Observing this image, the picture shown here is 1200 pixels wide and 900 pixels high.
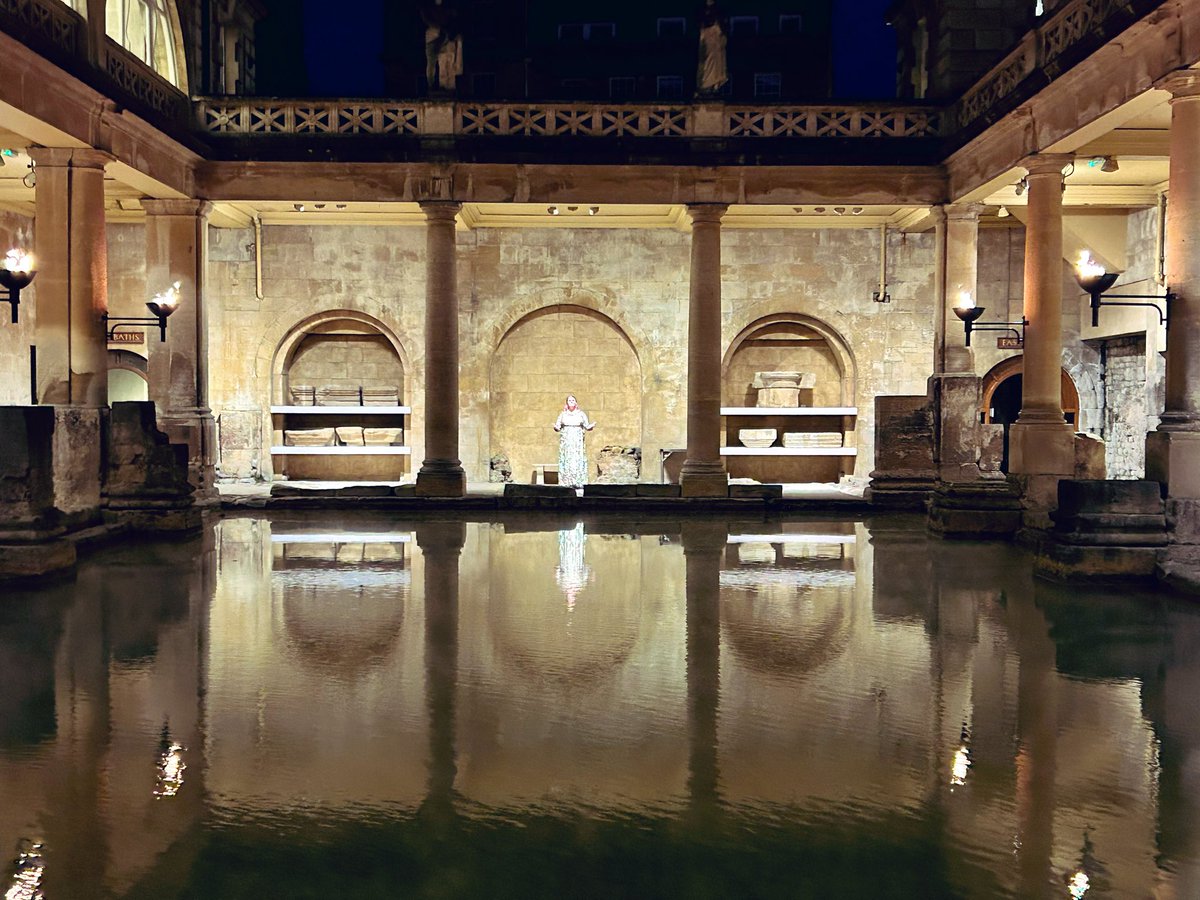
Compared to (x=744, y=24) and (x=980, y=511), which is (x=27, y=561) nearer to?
(x=980, y=511)

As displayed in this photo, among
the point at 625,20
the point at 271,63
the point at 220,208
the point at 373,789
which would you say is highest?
the point at 625,20

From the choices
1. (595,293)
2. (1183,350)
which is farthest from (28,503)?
(595,293)

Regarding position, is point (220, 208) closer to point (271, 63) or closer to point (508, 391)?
point (508, 391)

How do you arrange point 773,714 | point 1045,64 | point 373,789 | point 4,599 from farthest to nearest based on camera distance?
point 1045,64 → point 4,599 → point 773,714 → point 373,789

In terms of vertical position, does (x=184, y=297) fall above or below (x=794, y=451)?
above

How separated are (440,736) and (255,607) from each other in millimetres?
3625

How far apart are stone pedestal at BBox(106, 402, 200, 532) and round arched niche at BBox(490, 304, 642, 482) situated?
9857 millimetres

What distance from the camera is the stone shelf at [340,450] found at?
68.1 ft

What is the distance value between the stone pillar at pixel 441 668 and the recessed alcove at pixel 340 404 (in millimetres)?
9652

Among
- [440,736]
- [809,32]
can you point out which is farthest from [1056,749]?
[809,32]

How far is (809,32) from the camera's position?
27.0 metres

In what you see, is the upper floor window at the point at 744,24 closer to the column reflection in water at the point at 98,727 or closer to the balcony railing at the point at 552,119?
the balcony railing at the point at 552,119

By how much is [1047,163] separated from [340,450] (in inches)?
552

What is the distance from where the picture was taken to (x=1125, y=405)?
64.7ft
